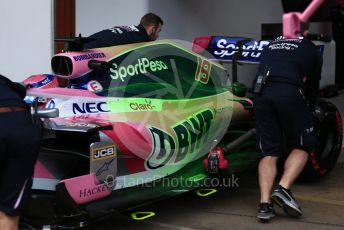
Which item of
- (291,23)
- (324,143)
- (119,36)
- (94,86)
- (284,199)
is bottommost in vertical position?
(284,199)

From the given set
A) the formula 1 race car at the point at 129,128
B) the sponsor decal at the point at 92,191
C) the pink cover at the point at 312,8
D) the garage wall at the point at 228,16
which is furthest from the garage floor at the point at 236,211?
the garage wall at the point at 228,16

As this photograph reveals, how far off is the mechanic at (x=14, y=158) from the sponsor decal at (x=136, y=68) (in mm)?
1417

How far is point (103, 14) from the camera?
9297 mm

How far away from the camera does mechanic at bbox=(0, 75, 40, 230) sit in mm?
3162

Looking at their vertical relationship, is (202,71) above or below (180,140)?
above

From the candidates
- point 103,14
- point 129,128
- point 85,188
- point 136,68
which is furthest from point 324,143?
point 103,14

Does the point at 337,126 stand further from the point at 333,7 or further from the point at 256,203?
the point at 333,7

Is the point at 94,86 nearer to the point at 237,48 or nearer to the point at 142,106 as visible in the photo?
the point at 142,106

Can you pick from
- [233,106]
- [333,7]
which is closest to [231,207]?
[233,106]

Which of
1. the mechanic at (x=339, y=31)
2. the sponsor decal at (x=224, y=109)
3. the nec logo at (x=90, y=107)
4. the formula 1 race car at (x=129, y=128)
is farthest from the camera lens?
the mechanic at (x=339, y=31)

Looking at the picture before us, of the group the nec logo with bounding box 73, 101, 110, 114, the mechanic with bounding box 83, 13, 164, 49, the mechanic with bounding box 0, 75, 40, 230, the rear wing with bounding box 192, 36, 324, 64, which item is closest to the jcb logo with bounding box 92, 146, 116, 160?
the nec logo with bounding box 73, 101, 110, 114

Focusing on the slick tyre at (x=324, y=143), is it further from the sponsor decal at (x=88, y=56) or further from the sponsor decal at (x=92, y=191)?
the sponsor decal at (x=92, y=191)

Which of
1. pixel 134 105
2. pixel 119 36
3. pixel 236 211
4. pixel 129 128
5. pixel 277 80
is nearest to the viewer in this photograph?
pixel 129 128

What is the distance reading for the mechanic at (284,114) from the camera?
4.66 m
